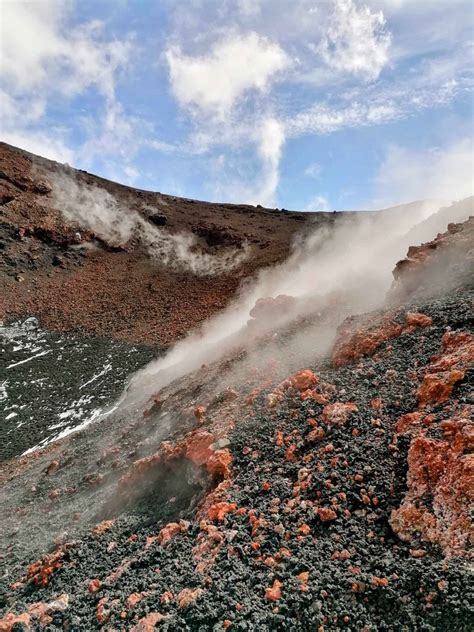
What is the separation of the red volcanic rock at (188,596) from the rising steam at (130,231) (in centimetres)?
2835

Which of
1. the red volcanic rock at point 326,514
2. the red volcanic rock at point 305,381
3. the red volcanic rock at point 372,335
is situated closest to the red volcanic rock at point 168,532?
the red volcanic rock at point 326,514

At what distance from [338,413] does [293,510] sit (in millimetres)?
1738

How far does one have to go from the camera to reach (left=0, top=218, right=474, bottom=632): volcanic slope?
3650 millimetres

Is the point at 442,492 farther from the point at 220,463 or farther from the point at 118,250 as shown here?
the point at 118,250

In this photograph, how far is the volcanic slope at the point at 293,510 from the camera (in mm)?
3650

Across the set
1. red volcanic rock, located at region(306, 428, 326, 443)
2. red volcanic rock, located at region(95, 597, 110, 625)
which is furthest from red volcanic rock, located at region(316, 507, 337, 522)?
red volcanic rock, located at region(95, 597, 110, 625)

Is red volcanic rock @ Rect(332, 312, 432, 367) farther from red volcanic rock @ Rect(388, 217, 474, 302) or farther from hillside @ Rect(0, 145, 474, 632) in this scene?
red volcanic rock @ Rect(388, 217, 474, 302)

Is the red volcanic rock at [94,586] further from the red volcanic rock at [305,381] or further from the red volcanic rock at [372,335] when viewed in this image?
the red volcanic rock at [372,335]

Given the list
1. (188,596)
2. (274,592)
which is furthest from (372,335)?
(188,596)

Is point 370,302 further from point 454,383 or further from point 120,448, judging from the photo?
point 120,448

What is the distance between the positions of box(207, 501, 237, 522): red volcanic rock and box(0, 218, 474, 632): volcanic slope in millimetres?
21

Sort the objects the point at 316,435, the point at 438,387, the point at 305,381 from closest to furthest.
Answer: the point at 438,387
the point at 316,435
the point at 305,381

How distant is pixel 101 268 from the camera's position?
100 feet

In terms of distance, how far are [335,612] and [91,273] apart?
29.0 meters
